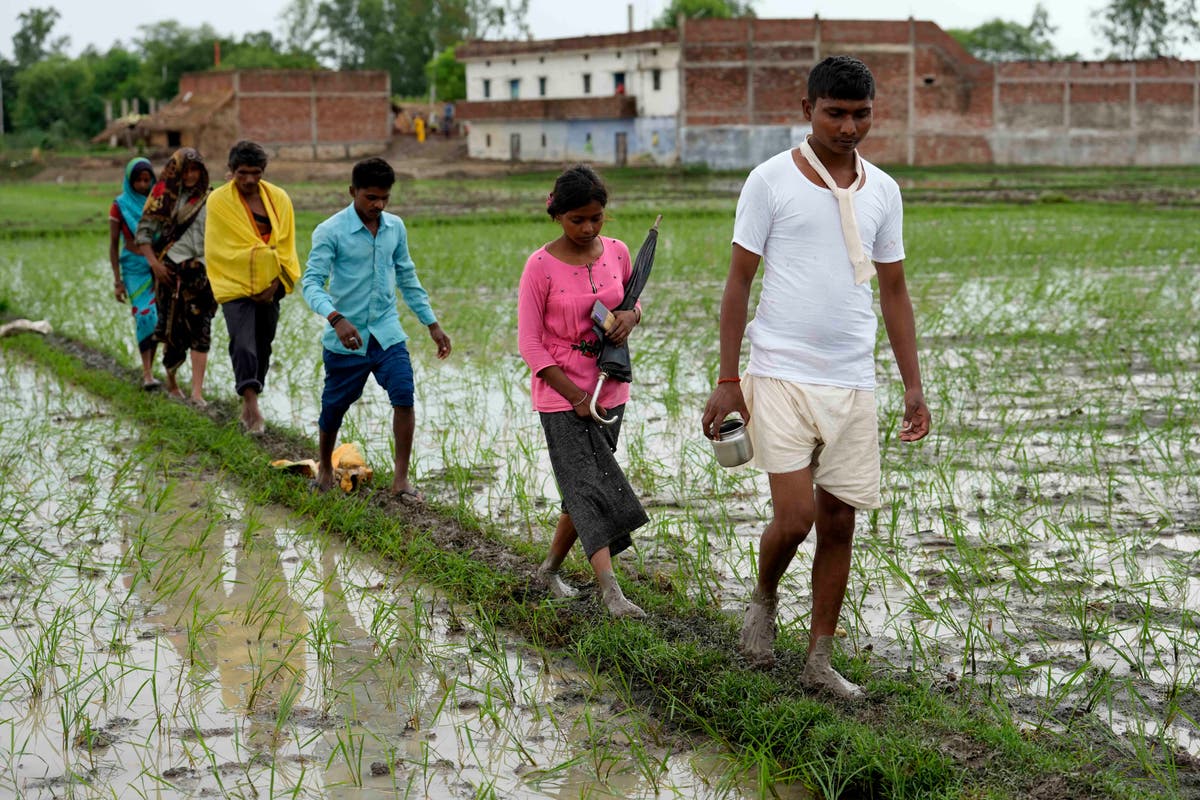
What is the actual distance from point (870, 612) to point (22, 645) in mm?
2523

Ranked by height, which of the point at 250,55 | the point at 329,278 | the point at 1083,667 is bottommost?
the point at 1083,667

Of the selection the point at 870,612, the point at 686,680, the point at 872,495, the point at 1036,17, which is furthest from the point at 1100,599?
the point at 1036,17

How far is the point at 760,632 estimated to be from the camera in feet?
11.8

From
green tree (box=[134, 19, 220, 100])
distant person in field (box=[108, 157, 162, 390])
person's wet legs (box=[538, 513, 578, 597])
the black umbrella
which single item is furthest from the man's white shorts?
green tree (box=[134, 19, 220, 100])

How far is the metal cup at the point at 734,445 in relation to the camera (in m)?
3.43

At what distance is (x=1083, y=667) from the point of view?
3.25 m

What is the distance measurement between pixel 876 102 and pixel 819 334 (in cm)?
3872

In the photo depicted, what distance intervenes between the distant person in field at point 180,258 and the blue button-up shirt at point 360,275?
2261 millimetres

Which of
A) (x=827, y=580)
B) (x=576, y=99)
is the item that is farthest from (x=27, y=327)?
(x=576, y=99)

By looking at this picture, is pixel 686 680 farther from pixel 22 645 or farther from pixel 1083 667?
pixel 22 645

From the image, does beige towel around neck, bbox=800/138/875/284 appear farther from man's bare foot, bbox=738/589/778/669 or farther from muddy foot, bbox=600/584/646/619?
muddy foot, bbox=600/584/646/619

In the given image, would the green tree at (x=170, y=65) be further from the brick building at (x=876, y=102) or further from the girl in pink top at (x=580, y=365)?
the girl in pink top at (x=580, y=365)

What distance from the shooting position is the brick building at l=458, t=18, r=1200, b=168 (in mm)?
40688

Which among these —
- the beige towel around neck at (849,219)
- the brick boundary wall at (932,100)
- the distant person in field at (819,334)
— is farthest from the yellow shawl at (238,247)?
the brick boundary wall at (932,100)
